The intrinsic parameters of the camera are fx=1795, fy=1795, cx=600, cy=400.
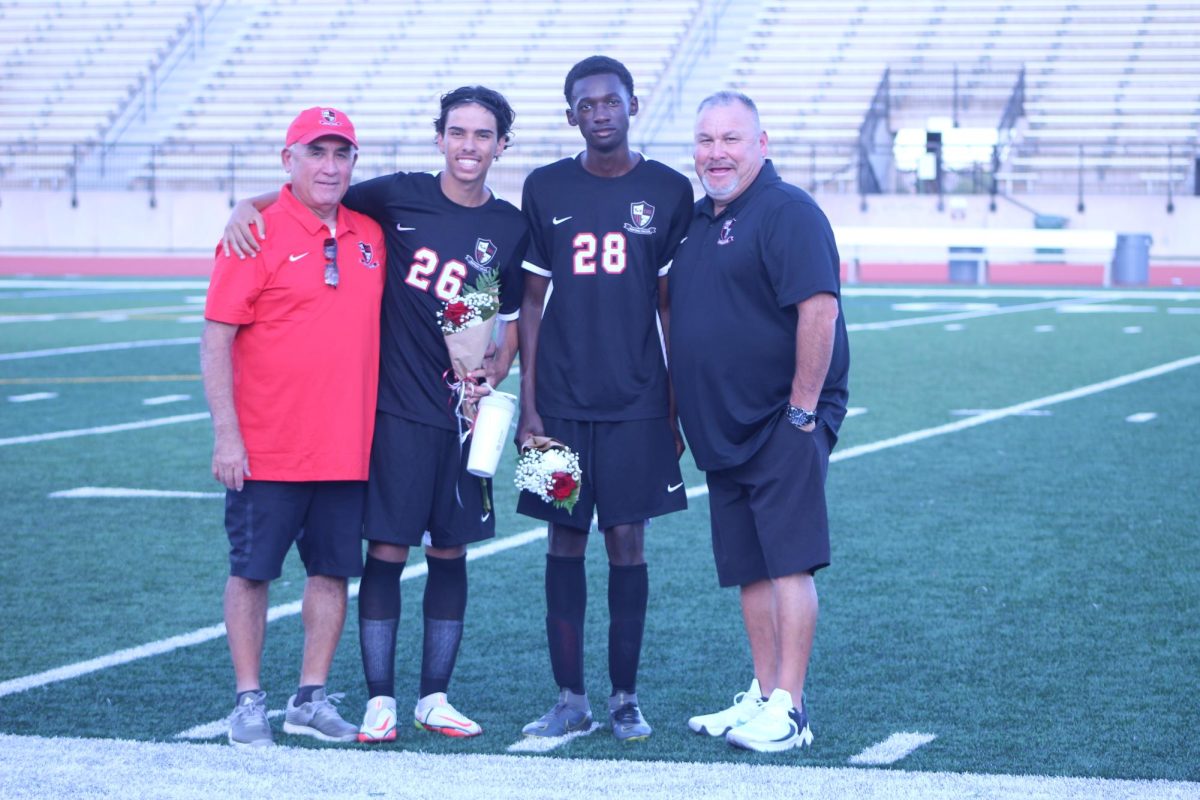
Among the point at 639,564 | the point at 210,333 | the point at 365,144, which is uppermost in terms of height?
the point at 365,144

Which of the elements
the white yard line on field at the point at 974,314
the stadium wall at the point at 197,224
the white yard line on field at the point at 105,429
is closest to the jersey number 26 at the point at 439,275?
the white yard line on field at the point at 105,429

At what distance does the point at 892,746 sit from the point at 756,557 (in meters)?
0.62

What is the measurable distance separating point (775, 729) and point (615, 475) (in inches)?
30.8

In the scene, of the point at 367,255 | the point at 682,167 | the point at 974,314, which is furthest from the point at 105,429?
the point at 682,167

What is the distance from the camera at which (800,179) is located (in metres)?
31.2

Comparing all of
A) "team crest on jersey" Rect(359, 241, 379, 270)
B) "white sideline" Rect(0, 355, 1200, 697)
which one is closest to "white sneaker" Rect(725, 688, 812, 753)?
"team crest on jersey" Rect(359, 241, 379, 270)

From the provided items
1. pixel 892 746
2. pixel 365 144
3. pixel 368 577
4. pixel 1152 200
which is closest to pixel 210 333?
pixel 368 577

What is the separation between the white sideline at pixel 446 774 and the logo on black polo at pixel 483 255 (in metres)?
1.27

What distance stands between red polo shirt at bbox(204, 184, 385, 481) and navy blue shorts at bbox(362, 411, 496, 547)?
69 mm

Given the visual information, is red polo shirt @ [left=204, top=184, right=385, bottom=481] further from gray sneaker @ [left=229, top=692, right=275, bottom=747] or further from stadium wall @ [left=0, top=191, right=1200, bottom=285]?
stadium wall @ [left=0, top=191, right=1200, bottom=285]

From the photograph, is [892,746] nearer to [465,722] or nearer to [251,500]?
[465,722]

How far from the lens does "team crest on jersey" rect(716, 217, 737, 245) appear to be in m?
4.62

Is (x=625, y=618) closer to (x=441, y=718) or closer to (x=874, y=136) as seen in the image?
(x=441, y=718)

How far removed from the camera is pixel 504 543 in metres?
7.50
